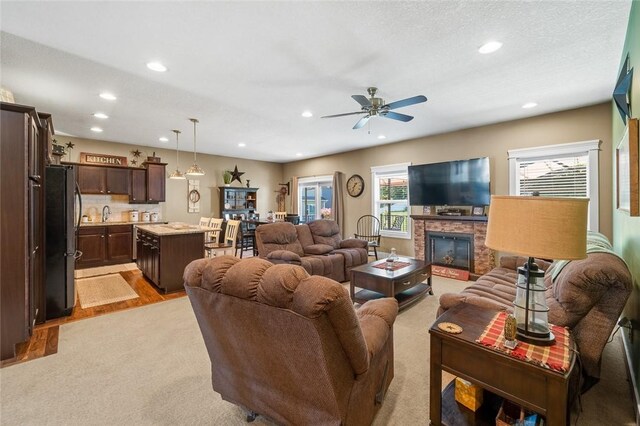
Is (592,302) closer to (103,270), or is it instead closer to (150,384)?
(150,384)

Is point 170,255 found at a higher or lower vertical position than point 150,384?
higher

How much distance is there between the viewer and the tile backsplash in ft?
20.5

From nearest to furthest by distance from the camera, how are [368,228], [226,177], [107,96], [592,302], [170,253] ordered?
[592,302] < [107,96] < [170,253] < [368,228] < [226,177]

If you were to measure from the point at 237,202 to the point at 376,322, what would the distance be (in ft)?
23.8

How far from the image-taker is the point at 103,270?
5.59 m

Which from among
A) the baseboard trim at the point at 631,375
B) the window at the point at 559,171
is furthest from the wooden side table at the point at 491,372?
the window at the point at 559,171

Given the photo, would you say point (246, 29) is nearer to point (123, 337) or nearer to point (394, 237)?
point (123, 337)

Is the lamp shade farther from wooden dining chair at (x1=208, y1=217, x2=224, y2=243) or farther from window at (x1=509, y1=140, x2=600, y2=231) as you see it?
wooden dining chair at (x1=208, y1=217, x2=224, y2=243)

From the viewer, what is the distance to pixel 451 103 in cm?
400

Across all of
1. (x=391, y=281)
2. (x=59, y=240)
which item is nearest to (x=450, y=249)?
(x=391, y=281)

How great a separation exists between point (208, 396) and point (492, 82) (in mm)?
4132

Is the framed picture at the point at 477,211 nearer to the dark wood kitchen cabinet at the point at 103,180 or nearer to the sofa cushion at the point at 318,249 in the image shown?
the sofa cushion at the point at 318,249

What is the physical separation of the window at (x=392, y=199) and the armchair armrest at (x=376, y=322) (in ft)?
15.0

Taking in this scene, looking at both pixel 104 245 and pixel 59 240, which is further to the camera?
pixel 104 245
